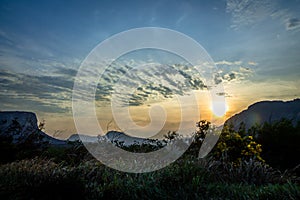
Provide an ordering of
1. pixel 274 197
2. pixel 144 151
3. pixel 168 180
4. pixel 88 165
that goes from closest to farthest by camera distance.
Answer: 1. pixel 274 197
2. pixel 168 180
3. pixel 88 165
4. pixel 144 151

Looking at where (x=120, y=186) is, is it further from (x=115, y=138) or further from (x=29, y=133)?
(x=29, y=133)

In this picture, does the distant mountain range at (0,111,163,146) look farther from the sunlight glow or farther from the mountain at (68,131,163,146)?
the sunlight glow

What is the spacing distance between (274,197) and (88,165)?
4.68 meters

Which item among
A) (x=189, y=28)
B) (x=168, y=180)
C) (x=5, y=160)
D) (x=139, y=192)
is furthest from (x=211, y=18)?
(x=5, y=160)

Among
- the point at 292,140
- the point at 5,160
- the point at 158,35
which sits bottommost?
the point at 5,160

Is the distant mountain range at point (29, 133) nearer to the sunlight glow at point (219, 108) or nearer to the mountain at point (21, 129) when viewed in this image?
the mountain at point (21, 129)

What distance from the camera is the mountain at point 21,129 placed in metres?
10.4

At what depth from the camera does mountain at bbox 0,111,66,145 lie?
10.4 meters

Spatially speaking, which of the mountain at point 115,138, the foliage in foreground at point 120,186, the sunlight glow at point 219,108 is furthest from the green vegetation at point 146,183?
the sunlight glow at point 219,108

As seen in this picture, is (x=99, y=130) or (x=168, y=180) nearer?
(x=168, y=180)

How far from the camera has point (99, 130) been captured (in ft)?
35.6

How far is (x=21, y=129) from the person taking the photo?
1070cm

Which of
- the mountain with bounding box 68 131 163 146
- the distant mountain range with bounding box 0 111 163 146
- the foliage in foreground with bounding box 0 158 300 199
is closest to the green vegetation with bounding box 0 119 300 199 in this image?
the foliage in foreground with bounding box 0 158 300 199

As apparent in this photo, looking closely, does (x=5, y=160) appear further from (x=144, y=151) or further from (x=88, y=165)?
(x=144, y=151)
